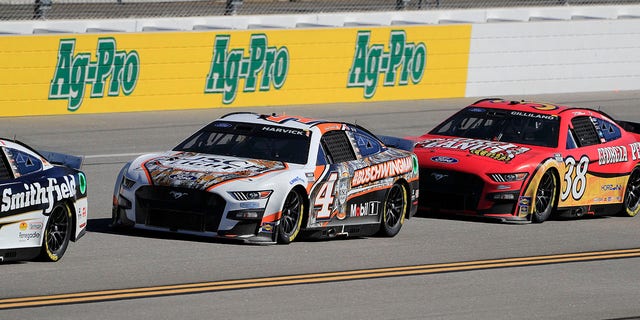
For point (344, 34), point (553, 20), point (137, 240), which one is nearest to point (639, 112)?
point (553, 20)

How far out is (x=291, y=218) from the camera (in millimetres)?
13305

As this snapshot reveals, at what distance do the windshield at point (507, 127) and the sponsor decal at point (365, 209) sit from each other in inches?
110

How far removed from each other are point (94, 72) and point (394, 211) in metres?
9.58

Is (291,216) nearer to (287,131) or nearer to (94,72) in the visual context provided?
(287,131)

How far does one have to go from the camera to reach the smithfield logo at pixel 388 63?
26.4m

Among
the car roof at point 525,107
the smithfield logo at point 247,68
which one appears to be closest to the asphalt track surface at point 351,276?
the car roof at point 525,107

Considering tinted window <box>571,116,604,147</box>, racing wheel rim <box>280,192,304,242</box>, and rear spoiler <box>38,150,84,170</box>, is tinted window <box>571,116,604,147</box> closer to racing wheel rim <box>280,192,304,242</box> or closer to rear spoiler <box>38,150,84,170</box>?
racing wheel rim <box>280,192,304,242</box>

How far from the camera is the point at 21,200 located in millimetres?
11219

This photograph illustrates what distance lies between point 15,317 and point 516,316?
384 centimetres

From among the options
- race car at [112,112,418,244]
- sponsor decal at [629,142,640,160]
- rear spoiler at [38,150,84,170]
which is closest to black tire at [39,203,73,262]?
rear spoiler at [38,150,84,170]

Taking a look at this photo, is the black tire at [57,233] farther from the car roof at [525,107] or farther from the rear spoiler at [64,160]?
the car roof at [525,107]

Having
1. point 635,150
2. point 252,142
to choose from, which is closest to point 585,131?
point 635,150

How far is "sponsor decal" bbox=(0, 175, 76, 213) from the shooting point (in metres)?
11.1

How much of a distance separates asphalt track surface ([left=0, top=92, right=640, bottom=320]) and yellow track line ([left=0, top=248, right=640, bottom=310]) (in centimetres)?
1
